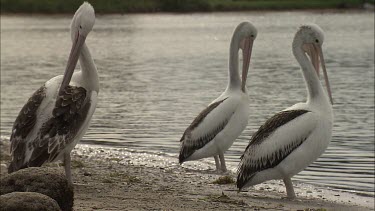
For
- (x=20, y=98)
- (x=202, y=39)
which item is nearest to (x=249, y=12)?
(x=202, y=39)

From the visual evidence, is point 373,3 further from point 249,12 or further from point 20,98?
point 20,98

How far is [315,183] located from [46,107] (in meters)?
3.76

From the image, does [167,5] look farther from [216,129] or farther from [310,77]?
[310,77]

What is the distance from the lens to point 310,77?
8.70 metres

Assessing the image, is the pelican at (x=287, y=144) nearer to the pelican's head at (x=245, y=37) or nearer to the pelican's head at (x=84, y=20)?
the pelican's head at (x=84, y=20)

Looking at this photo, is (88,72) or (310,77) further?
(310,77)

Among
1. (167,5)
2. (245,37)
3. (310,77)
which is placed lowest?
(167,5)

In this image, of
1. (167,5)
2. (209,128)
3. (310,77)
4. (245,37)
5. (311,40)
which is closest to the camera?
(310,77)

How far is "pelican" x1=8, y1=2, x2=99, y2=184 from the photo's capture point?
7.79m

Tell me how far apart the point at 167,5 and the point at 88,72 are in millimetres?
71671

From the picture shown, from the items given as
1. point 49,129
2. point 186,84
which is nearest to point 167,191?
point 49,129

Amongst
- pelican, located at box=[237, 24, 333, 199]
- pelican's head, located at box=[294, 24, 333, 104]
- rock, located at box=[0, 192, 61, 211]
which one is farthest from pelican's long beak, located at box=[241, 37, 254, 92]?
rock, located at box=[0, 192, 61, 211]

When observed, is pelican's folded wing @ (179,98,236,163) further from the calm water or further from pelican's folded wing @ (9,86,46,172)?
pelican's folded wing @ (9,86,46,172)

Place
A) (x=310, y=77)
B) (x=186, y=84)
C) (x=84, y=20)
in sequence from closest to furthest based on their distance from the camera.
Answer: (x=84, y=20)
(x=310, y=77)
(x=186, y=84)
